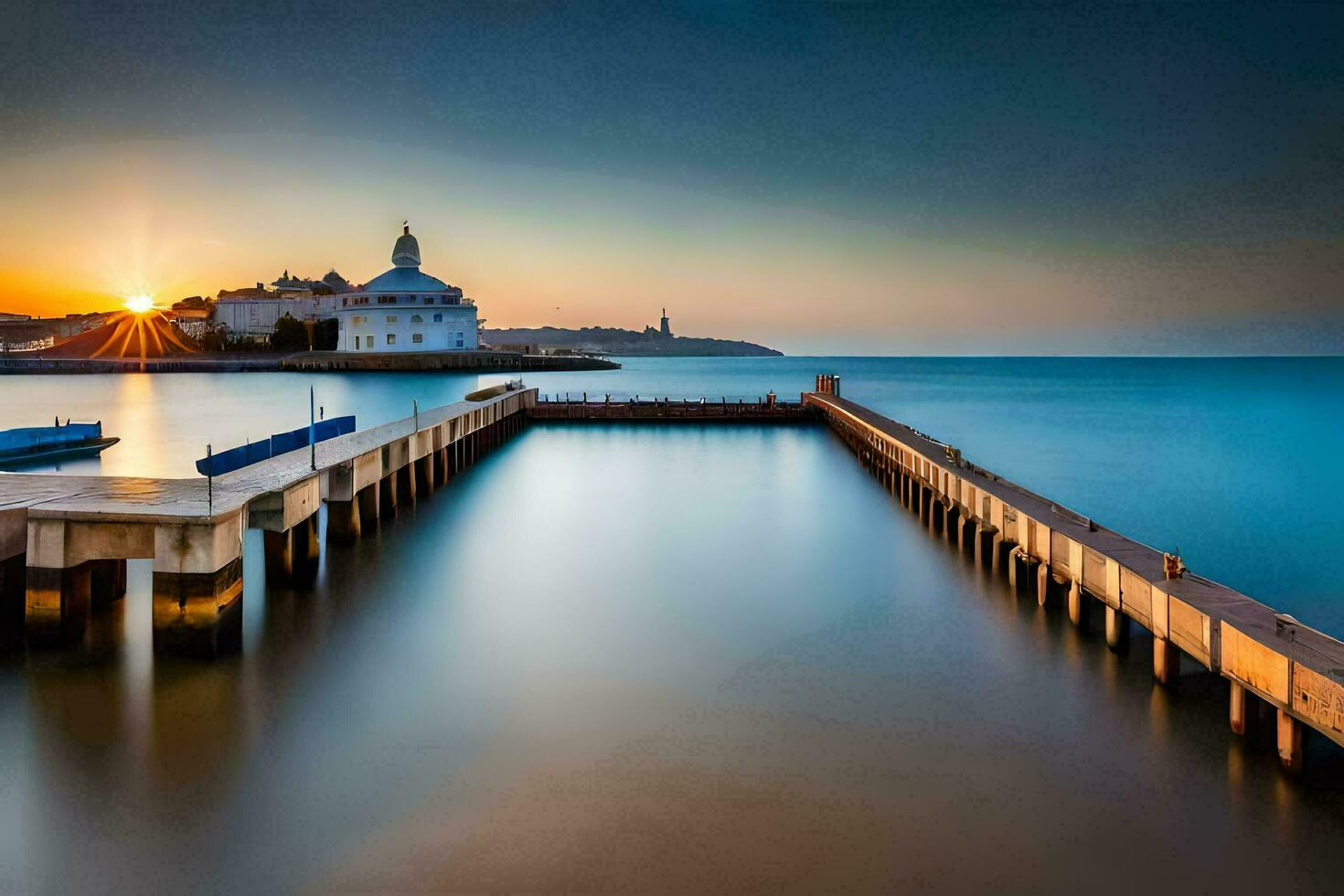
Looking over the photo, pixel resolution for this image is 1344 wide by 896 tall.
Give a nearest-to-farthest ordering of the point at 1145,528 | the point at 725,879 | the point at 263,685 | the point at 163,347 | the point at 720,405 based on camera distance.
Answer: the point at 725,879 → the point at 263,685 → the point at 1145,528 → the point at 720,405 → the point at 163,347

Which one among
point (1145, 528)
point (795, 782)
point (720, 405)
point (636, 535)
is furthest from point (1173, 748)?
point (720, 405)

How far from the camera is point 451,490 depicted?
79.9 feet

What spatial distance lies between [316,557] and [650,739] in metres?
7.69

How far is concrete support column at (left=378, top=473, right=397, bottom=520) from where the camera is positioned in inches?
780

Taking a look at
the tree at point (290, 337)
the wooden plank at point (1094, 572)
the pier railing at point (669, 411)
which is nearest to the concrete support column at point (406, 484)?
the wooden plank at point (1094, 572)

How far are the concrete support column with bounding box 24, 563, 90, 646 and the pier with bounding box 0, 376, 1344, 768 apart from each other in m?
0.01

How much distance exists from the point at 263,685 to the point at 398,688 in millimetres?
1408

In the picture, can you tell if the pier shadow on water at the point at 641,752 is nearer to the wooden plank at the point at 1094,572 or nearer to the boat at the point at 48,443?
the wooden plank at the point at 1094,572

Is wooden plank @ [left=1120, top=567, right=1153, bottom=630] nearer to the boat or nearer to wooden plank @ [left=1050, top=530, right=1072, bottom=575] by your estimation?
wooden plank @ [left=1050, top=530, right=1072, bottom=575]

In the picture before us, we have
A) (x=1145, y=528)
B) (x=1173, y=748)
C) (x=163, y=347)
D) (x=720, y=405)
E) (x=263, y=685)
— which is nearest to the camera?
(x=1173, y=748)

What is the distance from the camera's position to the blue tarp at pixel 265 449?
14.4m

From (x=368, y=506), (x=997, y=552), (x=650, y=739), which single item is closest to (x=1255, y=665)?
(x=650, y=739)

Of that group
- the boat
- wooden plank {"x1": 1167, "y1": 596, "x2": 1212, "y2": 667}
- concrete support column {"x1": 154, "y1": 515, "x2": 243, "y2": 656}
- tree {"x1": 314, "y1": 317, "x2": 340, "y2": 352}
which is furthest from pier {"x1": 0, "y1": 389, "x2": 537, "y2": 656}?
tree {"x1": 314, "y1": 317, "x2": 340, "y2": 352}

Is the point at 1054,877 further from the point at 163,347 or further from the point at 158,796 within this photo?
the point at 163,347
